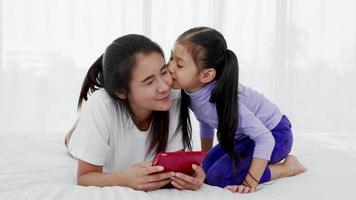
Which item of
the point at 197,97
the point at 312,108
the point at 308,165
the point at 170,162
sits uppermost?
the point at 197,97

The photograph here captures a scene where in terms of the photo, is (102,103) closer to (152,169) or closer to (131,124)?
(131,124)

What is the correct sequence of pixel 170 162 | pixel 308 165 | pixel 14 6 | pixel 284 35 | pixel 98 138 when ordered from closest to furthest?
pixel 170 162, pixel 98 138, pixel 308 165, pixel 14 6, pixel 284 35

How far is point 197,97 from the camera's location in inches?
59.5

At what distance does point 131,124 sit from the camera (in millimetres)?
1489

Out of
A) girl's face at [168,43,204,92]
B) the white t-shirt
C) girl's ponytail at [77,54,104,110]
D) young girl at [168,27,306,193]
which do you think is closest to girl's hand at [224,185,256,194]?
young girl at [168,27,306,193]

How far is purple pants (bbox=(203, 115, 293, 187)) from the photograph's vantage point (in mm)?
1518

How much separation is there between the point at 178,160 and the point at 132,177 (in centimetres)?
14

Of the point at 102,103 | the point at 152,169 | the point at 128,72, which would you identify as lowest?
the point at 152,169

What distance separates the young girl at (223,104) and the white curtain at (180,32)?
190 cm

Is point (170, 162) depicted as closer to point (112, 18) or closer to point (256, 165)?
point (256, 165)

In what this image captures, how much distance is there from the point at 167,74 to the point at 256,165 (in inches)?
15.5

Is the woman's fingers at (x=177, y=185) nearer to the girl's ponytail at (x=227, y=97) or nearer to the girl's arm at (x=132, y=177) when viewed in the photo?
the girl's arm at (x=132, y=177)

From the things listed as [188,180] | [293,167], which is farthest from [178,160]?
[293,167]

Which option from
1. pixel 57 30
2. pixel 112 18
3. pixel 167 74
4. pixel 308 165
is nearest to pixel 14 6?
pixel 57 30
